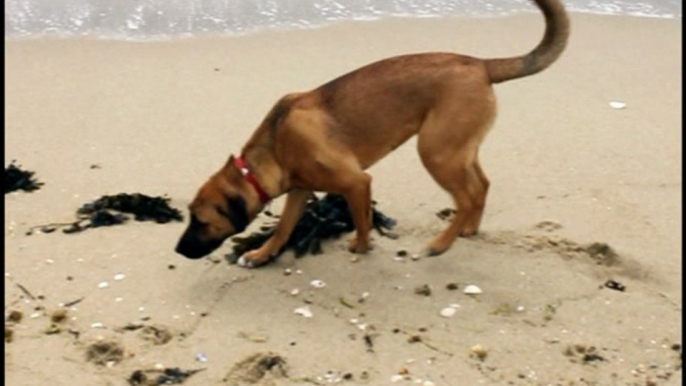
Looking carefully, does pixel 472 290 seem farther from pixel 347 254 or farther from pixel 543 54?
pixel 543 54

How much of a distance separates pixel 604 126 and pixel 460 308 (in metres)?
2.48

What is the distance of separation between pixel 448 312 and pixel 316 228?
93 centimetres

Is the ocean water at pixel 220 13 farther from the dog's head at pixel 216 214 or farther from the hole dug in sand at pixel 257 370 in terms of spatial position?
the hole dug in sand at pixel 257 370

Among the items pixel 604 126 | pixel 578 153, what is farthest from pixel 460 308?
pixel 604 126

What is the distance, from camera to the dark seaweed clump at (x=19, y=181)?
238 inches

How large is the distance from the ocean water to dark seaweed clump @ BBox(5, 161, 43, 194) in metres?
2.85

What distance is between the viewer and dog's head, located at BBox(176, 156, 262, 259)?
5.07m

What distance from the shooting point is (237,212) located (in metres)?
5.09

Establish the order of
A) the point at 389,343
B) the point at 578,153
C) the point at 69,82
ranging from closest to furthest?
1. the point at 389,343
2. the point at 578,153
3. the point at 69,82

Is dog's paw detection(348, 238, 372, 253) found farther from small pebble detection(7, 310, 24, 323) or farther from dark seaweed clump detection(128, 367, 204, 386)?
small pebble detection(7, 310, 24, 323)

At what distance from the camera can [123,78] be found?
25.5ft

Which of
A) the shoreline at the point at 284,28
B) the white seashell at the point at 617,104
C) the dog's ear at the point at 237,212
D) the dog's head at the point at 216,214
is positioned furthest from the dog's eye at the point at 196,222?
the shoreline at the point at 284,28

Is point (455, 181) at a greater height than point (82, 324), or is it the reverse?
point (455, 181)

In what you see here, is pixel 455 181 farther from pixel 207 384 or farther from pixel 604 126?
pixel 604 126
